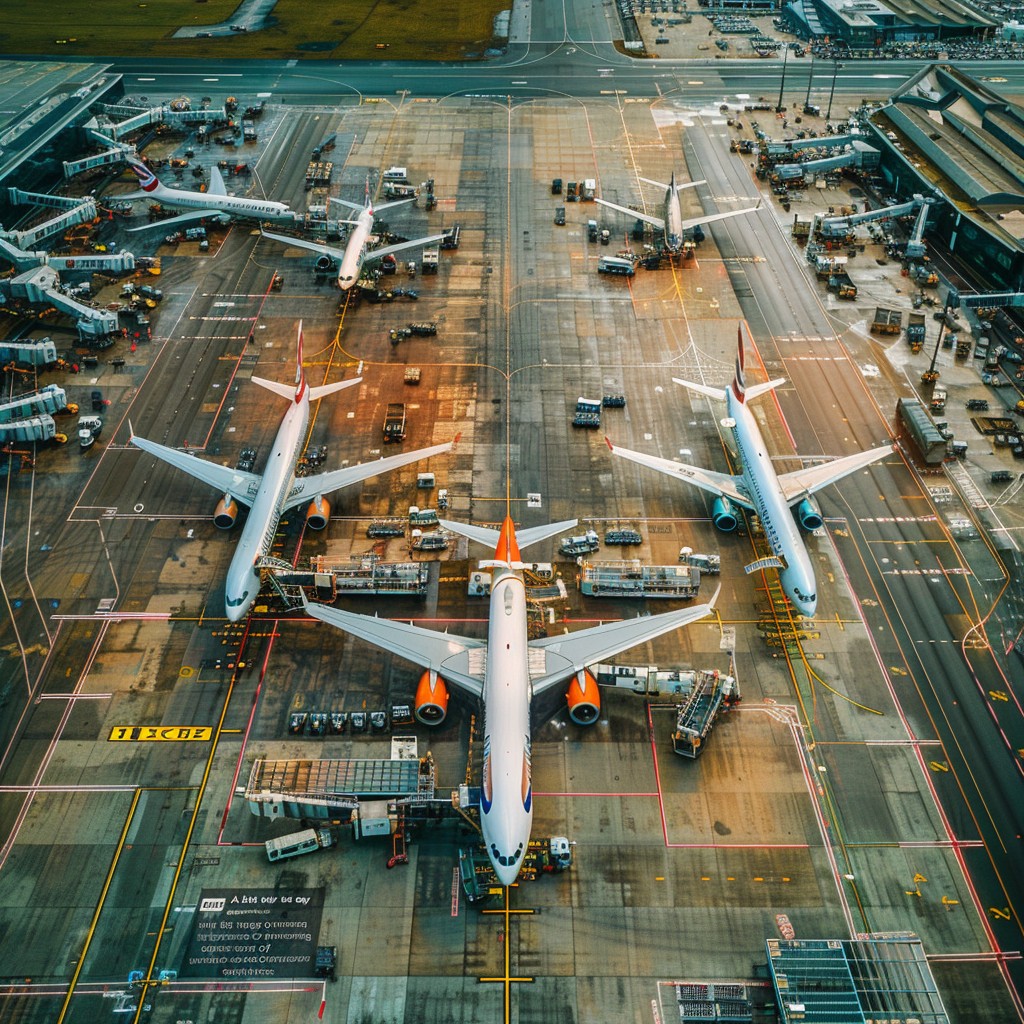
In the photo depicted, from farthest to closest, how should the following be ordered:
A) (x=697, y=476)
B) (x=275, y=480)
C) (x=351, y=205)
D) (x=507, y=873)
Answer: (x=351, y=205) < (x=697, y=476) < (x=275, y=480) < (x=507, y=873)

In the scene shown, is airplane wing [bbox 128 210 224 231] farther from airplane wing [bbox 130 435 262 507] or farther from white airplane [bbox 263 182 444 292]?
airplane wing [bbox 130 435 262 507]

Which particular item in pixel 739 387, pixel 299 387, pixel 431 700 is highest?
pixel 299 387

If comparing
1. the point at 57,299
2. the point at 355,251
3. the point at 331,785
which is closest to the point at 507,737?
the point at 331,785

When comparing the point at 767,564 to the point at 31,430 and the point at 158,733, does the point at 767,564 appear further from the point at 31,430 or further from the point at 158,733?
the point at 31,430

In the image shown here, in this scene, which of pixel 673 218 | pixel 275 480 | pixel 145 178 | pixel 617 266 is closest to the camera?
pixel 275 480

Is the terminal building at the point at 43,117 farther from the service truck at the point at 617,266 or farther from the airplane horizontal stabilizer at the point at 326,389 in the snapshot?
the service truck at the point at 617,266

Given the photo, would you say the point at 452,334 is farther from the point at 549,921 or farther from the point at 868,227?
the point at 549,921

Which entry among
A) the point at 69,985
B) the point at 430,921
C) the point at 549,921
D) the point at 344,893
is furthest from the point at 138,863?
the point at 549,921

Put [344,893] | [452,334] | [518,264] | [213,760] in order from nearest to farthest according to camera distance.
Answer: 1. [344,893]
2. [213,760]
3. [452,334]
4. [518,264]
